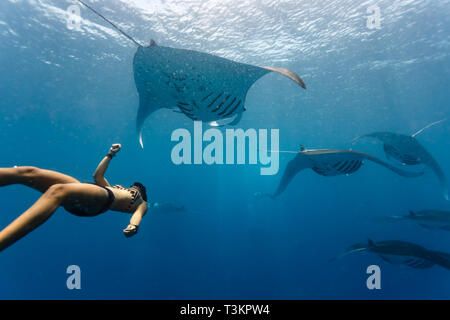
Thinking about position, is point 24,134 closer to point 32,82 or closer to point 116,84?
point 32,82

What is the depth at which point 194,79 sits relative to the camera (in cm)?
388

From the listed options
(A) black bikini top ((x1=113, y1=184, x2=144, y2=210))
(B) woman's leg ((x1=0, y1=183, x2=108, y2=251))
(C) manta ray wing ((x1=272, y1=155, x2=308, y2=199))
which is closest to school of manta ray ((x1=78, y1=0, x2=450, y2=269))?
(C) manta ray wing ((x1=272, y1=155, x2=308, y2=199))

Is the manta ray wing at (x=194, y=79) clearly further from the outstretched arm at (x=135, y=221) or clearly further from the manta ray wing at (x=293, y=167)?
the manta ray wing at (x=293, y=167)

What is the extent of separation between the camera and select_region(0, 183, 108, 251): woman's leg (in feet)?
6.00

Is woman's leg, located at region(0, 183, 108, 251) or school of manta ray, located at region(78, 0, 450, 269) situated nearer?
woman's leg, located at region(0, 183, 108, 251)

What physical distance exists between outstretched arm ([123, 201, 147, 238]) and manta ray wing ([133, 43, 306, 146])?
1.98 metres

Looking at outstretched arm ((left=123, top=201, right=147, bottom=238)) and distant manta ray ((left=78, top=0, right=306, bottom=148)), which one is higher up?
distant manta ray ((left=78, top=0, right=306, bottom=148))

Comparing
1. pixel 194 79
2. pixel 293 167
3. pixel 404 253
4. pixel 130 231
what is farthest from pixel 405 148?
pixel 130 231

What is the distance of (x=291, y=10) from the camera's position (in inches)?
452

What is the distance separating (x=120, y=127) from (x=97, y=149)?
20.7m

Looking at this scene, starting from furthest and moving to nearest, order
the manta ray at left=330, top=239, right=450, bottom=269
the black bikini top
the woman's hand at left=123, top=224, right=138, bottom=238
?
the manta ray at left=330, top=239, right=450, bottom=269, the black bikini top, the woman's hand at left=123, top=224, right=138, bottom=238

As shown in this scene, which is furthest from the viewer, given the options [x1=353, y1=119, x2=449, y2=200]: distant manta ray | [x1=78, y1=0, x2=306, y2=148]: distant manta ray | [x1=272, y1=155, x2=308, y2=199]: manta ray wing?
[x1=353, y1=119, x2=449, y2=200]: distant manta ray

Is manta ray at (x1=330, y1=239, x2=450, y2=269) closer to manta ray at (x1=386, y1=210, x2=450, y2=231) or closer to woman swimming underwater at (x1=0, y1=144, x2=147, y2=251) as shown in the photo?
manta ray at (x1=386, y1=210, x2=450, y2=231)
